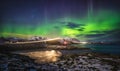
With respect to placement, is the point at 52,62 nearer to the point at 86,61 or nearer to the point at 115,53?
the point at 86,61

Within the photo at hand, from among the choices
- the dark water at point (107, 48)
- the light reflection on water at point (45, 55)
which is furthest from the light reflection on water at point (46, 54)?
the dark water at point (107, 48)

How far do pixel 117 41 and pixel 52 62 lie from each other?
85cm

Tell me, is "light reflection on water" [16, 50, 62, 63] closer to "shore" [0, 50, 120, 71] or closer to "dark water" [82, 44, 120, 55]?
"shore" [0, 50, 120, 71]

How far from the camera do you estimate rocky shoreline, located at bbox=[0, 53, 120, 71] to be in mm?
2600

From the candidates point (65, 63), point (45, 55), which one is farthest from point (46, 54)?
point (65, 63)

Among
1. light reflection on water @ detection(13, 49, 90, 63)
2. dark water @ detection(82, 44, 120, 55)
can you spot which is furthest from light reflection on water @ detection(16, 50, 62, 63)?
dark water @ detection(82, 44, 120, 55)

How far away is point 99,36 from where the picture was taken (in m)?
2.70

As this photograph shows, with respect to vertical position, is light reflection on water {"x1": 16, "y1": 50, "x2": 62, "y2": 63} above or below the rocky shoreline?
above

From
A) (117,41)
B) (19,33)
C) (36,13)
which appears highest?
(36,13)

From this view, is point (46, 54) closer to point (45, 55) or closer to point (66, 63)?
point (45, 55)

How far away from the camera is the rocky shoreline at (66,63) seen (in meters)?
2.60

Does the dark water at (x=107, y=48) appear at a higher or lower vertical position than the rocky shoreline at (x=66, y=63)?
higher

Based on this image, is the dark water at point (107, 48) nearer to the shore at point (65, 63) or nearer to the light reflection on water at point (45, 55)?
the shore at point (65, 63)

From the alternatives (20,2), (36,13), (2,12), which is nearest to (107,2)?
(36,13)
